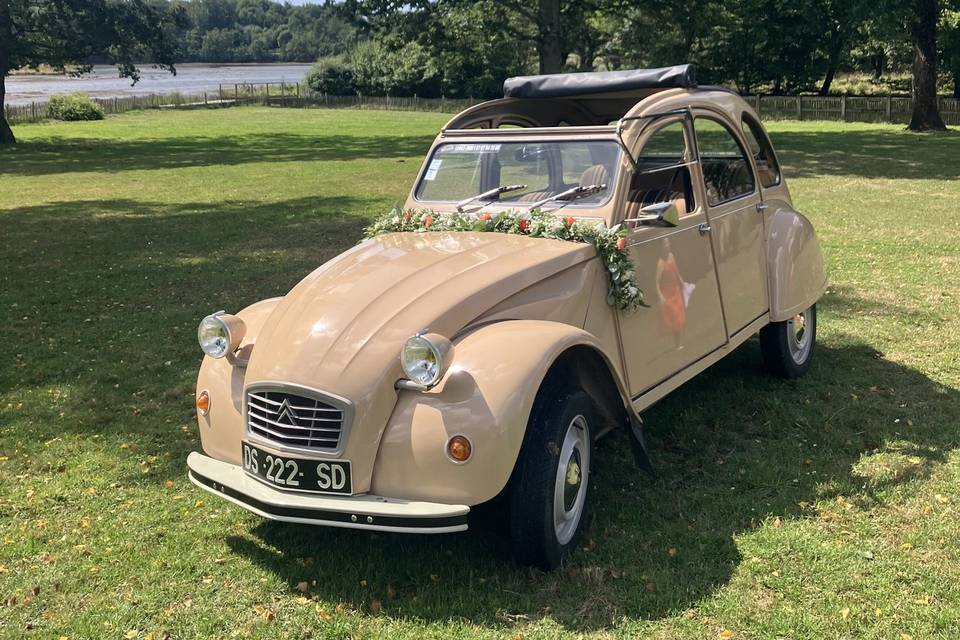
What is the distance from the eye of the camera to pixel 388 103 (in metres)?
59.6

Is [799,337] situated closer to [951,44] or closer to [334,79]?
[951,44]

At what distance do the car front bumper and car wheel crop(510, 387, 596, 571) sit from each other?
360 mm

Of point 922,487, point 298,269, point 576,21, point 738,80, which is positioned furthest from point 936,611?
point 738,80

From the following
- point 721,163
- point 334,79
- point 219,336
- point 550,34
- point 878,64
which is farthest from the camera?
point 334,79

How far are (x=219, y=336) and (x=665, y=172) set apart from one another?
277 centimetres

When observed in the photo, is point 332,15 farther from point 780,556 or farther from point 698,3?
point 780,556

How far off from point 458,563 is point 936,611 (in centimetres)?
197

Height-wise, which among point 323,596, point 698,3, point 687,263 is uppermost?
point 698,3

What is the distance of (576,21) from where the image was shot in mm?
26641

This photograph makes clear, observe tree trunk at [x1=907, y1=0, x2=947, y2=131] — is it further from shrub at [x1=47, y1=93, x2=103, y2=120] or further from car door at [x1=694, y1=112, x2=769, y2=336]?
shrub at [x1=47, y1=93, x2=103, y2=120]

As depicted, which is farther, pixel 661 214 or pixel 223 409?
pixel 661 214

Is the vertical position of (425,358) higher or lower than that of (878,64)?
lower

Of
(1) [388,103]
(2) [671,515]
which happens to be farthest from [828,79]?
(2) [671,515]

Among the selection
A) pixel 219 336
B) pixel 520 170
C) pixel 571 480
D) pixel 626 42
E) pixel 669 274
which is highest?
pixel 626 42
